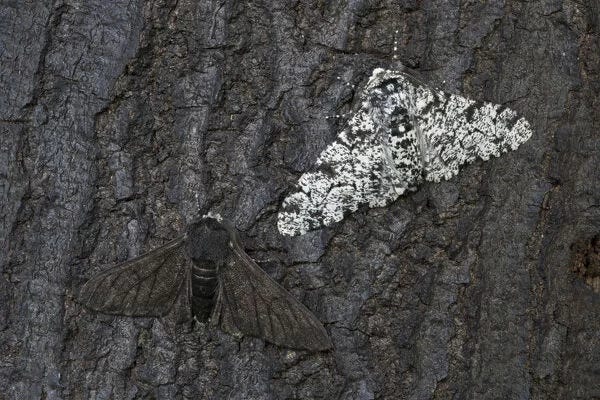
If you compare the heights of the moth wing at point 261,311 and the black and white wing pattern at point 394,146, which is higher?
the black and white wing pattern at point 394,146

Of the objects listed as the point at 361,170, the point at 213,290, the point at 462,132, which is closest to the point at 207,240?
the point at 213,290

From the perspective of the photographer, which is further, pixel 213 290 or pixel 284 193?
pixel 213 290

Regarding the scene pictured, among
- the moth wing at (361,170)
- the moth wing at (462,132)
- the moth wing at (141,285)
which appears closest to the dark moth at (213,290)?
the moth wing at (141,285)

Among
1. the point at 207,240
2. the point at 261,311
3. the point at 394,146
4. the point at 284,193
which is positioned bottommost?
the point at 261,311

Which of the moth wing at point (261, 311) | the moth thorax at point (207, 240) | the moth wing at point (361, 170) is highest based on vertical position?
the moth wing at point (361, 170)

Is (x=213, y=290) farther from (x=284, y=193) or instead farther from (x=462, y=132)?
(x=462, y=132)

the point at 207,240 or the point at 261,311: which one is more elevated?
the point at 207,240

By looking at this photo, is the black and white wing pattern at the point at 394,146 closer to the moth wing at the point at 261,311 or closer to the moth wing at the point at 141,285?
the moth wing at the point at 261,311
